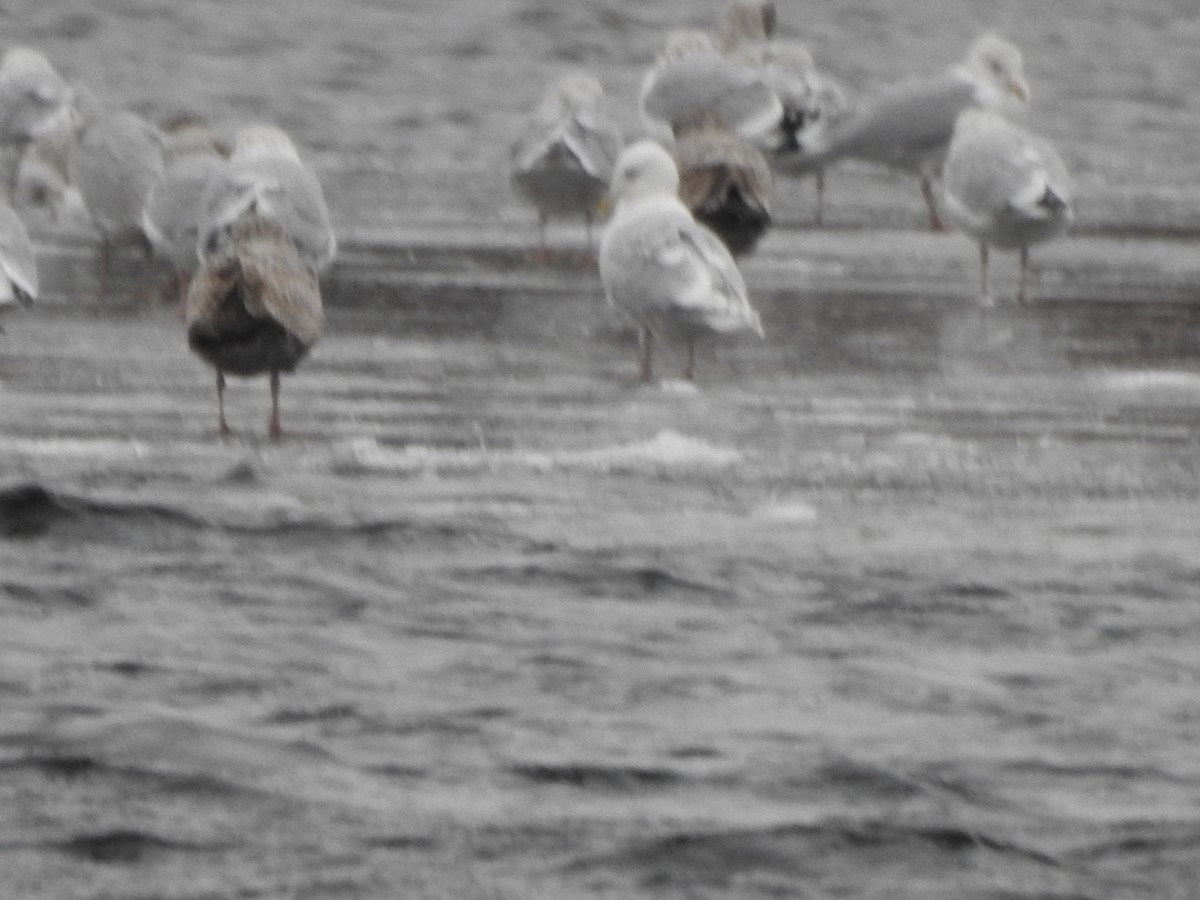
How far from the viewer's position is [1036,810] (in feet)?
22.6

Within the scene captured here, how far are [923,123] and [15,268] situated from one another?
8355 mm

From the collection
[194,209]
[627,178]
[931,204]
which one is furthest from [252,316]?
[931,204]

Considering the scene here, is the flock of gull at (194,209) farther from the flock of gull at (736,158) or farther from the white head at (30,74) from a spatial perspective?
the flock of gull at (736,158)

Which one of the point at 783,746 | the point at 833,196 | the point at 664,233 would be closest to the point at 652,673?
the point at 783,746

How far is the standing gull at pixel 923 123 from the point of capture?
2062 cm

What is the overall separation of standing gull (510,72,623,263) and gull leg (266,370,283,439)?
19.4ft

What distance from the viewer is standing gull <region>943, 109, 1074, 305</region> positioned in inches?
630

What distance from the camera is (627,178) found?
46.4 feet

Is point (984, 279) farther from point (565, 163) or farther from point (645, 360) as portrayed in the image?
point (645, 360)

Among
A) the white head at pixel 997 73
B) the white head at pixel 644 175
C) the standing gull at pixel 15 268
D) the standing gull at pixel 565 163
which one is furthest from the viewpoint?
the white head at pixel 997 73

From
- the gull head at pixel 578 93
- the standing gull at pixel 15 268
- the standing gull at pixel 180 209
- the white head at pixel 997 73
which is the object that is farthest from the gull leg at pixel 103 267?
the white head at pixel 997 73

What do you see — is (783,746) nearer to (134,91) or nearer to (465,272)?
(465,272)

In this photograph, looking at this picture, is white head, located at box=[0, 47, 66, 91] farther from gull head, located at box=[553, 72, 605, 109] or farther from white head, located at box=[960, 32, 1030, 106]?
white head, located at box=[960, 32, 1030, 106]

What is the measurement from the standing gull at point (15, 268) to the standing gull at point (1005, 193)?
440 cm
